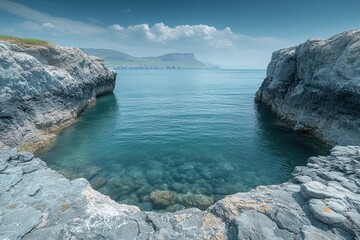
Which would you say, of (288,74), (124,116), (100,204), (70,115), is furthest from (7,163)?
(288,74)

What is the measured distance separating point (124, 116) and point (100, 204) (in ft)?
124

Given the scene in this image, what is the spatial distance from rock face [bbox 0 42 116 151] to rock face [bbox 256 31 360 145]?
43403 mm

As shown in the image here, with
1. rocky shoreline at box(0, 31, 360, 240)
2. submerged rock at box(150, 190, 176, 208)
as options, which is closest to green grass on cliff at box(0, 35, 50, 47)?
rocky shoreline at box(0, 31, 360, 240)

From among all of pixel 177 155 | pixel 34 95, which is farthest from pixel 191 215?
pixel 34 95

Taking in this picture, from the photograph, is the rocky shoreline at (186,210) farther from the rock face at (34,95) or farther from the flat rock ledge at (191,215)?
the rock face at (34,95)

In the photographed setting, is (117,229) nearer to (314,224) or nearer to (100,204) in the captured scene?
(100,204)

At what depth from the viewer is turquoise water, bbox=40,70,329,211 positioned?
2056cm

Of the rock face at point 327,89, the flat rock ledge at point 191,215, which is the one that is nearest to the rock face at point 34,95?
the flat rock ledge at point 191,215

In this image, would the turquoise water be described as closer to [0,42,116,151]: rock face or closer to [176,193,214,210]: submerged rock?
[176,193,214,210]: submerged rock

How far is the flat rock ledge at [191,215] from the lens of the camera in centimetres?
1005

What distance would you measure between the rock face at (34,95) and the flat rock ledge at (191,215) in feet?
52.0

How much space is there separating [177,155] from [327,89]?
2606cm

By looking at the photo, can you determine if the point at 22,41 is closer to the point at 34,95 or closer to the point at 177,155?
the point at 34,95

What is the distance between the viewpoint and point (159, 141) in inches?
1299
